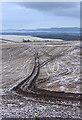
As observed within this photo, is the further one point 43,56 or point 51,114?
point 43,56

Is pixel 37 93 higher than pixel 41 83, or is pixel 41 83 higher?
pixel 41 83

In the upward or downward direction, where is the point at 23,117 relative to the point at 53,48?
downward

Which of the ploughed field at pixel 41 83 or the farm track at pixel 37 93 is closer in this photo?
the ploughed field at pixel 41 83

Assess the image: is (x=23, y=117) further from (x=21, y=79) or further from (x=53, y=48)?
(x=53, y=48)

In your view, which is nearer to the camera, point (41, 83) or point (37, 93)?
point (37, 93)

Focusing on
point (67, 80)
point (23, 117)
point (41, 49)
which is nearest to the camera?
point (23, 117)

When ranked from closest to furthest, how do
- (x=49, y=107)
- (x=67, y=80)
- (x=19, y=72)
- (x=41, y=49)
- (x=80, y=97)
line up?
(x=49, y=107)
(x=80, y=97)
(x=67, y=80)
(x=19, y=72)
(x=41, y=49)

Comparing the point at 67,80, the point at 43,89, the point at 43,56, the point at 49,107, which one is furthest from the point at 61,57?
the point at 49,107

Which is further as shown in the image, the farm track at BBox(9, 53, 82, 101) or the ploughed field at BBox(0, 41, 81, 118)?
the farm track at BBox(9, 53, 82, 101)
